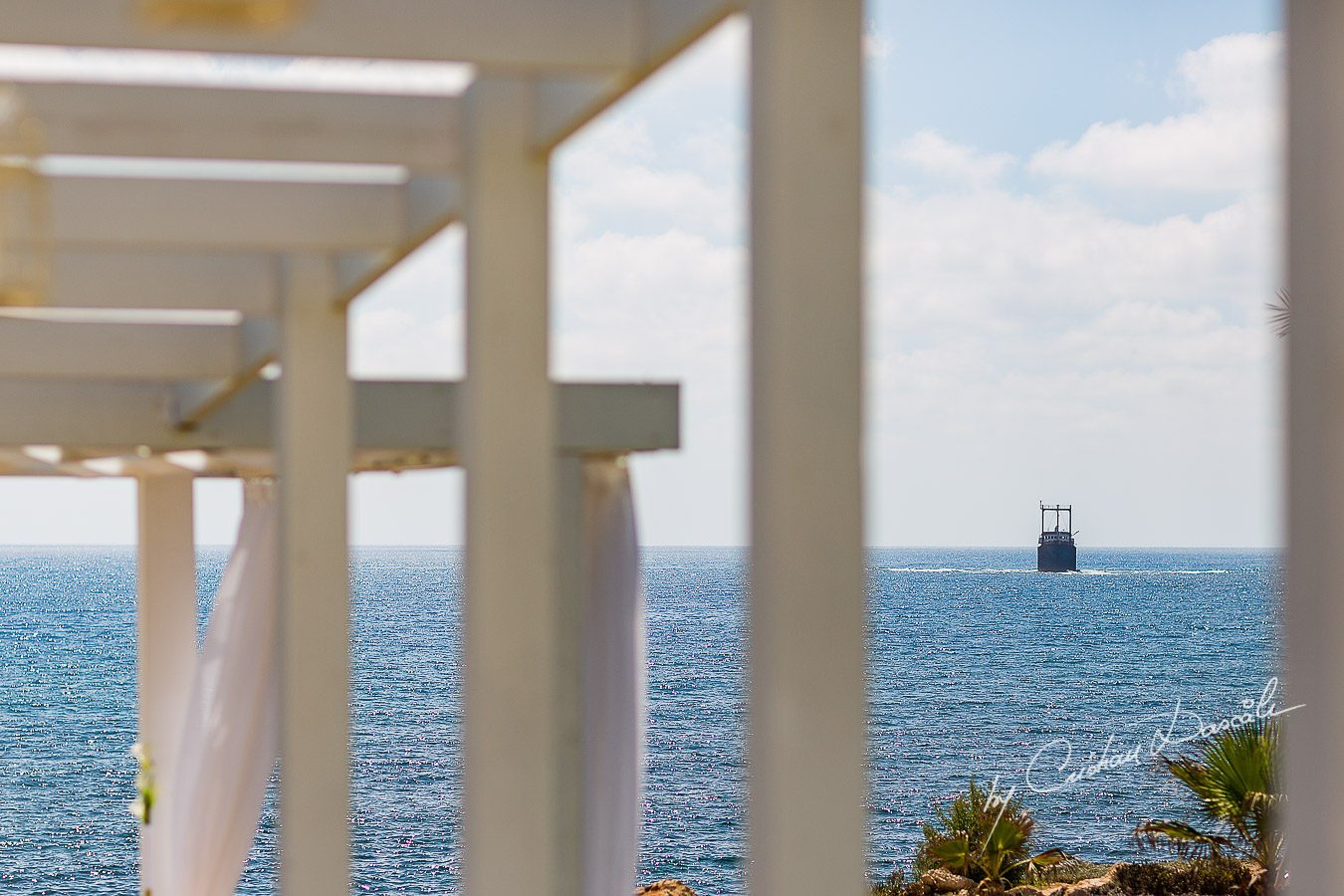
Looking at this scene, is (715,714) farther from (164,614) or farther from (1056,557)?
(164,614)

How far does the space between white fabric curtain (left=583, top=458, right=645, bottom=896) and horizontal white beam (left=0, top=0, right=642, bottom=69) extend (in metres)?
2.15

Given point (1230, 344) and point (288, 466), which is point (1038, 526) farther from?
point (288, 466)

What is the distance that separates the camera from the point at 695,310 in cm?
4500

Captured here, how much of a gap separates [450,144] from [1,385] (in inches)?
113

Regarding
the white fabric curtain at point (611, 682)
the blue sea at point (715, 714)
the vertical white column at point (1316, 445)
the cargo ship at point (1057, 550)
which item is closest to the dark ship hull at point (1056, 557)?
the cargo ship at point (1057, 550)

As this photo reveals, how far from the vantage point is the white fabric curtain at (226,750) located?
461 centimetres

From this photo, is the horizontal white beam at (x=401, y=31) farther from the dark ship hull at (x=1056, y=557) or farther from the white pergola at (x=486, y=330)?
the dark ship hull at (x=1056, y=557)

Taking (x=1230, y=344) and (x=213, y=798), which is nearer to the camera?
(x=213, y=798)

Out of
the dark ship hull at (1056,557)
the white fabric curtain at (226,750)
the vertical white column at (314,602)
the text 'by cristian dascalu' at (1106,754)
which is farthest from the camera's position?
the dark ship hull at (1056,557)

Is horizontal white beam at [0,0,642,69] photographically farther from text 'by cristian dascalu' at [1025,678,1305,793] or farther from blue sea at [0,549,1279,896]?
text 'by cristian dascalu' at [1025,678,1305,793]

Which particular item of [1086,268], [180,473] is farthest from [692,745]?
[180,473]

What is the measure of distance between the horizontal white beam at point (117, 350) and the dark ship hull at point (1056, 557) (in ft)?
205

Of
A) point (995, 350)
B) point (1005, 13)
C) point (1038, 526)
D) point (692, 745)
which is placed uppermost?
point (1005, 13)

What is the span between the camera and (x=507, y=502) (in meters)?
2.11
